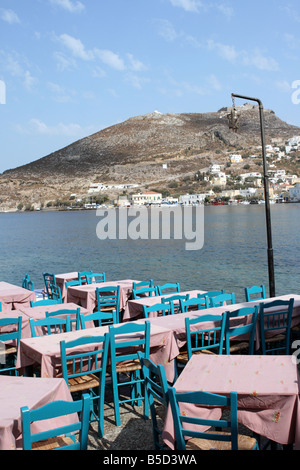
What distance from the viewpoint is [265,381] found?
12.0 feet

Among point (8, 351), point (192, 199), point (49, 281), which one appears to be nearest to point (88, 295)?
point (49, 281)

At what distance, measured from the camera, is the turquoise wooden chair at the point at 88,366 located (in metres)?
4.50

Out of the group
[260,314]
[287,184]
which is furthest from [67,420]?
[287,184]

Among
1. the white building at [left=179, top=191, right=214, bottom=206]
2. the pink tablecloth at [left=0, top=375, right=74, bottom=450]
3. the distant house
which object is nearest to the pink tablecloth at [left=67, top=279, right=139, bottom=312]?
the pink tablecloth at [left=0, top=375, right=74, bottom=450]

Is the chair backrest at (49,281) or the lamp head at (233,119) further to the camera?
the chair backrest at (49,281)

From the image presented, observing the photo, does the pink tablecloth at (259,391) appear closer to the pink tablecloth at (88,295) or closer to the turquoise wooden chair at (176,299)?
the turquoise wooden chair at (176,299)

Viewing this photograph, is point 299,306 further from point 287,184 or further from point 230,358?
point 287,184

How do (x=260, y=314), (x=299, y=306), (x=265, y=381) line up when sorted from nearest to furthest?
(x=265, y=381)
(x=260, y=314)
(x=299, y=306)

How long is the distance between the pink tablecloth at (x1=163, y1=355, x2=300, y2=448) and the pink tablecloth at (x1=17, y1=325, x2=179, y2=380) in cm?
126

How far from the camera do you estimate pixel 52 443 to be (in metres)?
3.46

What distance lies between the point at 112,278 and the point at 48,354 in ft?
76.5

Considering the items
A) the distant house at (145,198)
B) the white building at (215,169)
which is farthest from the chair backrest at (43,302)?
the white building at (215,169)

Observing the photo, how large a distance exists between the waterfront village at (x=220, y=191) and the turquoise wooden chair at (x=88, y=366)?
457 feet

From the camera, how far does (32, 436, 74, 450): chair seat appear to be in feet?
11.1
